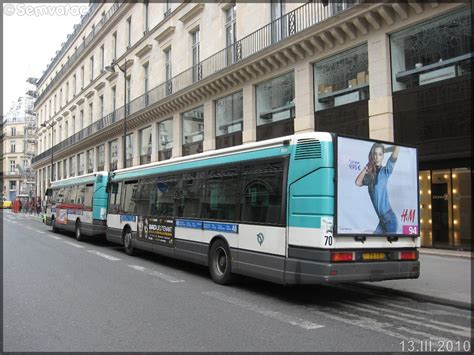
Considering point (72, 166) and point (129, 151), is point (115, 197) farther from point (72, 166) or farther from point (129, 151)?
point (72, 166)

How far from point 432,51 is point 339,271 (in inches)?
378

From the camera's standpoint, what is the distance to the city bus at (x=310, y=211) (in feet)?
24.3

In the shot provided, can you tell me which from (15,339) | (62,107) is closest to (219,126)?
(15,339)

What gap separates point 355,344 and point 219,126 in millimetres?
19449

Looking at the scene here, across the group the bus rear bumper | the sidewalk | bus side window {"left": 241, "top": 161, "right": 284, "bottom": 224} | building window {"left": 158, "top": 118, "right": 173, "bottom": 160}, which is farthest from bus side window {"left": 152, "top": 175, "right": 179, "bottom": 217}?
building window {"left": 158, "top": 118, "right": 173, "bottom": 160}

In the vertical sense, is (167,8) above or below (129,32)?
below

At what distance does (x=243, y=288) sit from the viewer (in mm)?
9188

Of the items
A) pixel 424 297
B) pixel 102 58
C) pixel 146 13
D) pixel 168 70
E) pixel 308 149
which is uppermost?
pixel 146 13

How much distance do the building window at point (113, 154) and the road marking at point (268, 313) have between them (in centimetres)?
3118

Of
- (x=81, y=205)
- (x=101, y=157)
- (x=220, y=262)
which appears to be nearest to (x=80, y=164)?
(x=101, y=157)

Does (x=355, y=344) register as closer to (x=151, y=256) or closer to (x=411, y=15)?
(x=151, y=256)

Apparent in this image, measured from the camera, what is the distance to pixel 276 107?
20.1 meters

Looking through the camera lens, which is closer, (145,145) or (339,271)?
(339,271)

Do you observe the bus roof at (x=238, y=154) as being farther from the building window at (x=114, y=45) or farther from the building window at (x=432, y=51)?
the building window at (x=114, y=45)
